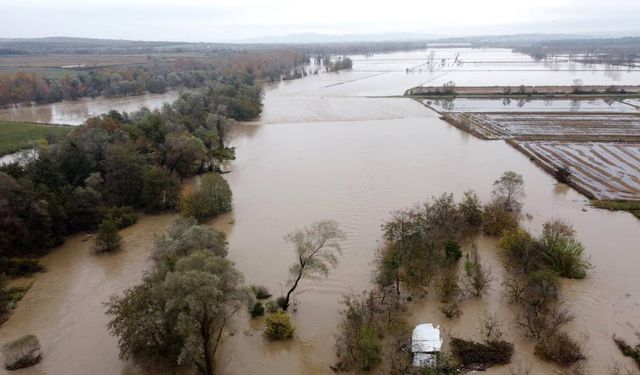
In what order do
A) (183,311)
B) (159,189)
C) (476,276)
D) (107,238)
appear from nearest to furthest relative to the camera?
(183,311) < (476,276) < (107,238) < (159,189)

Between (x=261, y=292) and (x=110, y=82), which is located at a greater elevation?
(x=110, y=82)

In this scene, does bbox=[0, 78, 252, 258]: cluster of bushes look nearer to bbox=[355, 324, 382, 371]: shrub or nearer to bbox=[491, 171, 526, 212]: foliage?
bbox=[355, 324, 382, 371]: shrub

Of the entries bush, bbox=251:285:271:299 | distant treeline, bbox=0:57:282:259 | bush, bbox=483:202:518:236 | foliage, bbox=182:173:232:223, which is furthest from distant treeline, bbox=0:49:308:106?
bush, bbox=251:285:271:299

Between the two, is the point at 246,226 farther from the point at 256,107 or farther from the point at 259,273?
the point at 256,107

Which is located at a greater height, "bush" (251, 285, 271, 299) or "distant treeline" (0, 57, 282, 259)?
"distant treeline" (0, 57, 282, 259)

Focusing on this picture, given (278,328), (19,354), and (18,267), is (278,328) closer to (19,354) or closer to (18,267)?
(19,354)

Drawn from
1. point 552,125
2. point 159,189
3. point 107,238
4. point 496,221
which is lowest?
point 496,221

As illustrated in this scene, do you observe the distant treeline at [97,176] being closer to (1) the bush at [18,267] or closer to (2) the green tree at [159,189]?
(2) the green tree at [159,189]

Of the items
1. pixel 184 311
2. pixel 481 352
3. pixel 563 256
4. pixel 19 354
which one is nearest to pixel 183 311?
pixel 184 311
